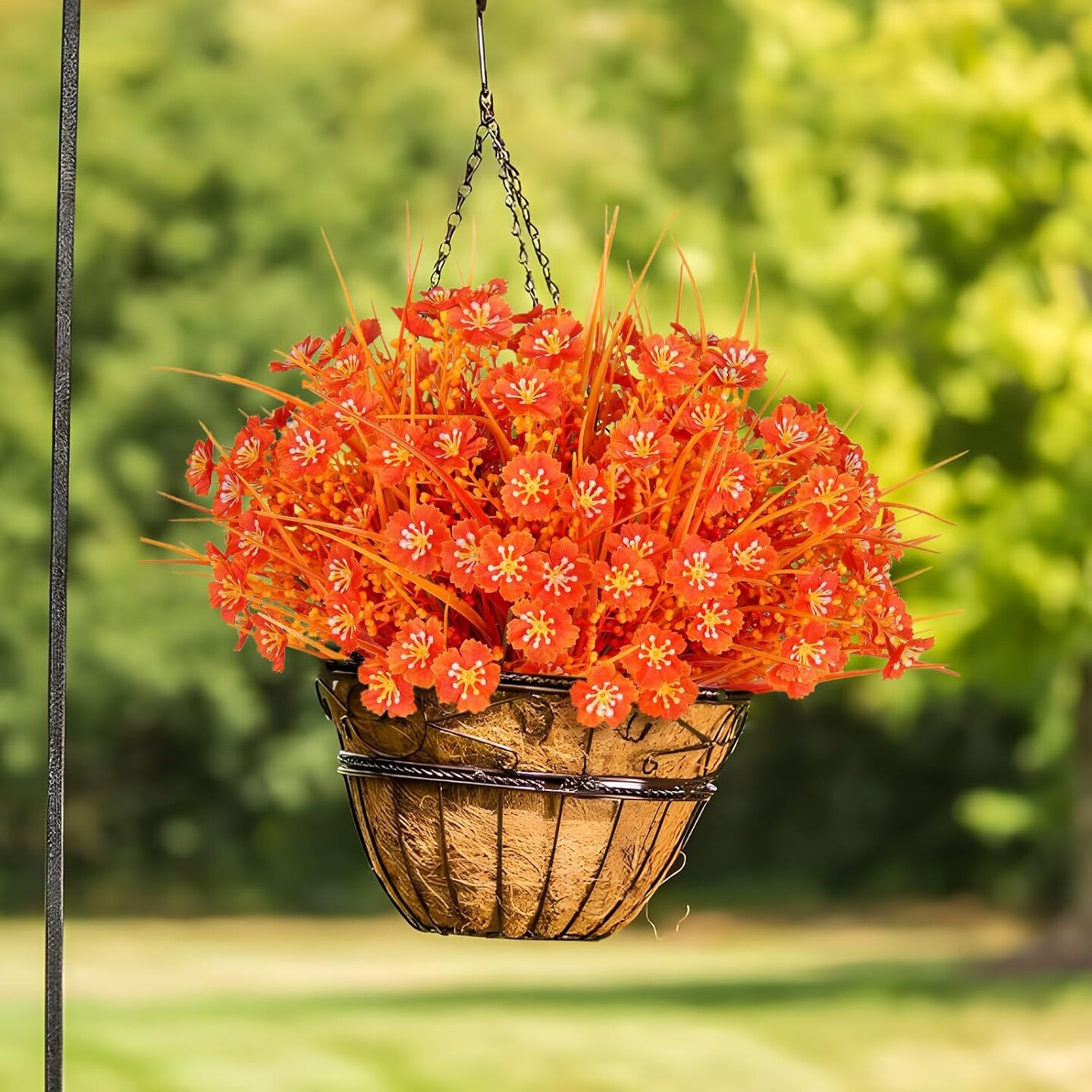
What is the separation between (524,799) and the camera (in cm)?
175

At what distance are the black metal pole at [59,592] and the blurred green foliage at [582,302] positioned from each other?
238 inches

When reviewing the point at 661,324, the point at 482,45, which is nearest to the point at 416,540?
the point at 482,45

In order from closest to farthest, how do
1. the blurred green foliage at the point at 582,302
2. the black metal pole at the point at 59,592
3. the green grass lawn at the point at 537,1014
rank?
the black metal pole at the point at 59,592
the blurred green foliage at the point at 582,302
the green grass lawn at the point at 537,1014

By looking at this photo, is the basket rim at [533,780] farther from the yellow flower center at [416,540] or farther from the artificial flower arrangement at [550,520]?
the yellow flower center at [416,540]

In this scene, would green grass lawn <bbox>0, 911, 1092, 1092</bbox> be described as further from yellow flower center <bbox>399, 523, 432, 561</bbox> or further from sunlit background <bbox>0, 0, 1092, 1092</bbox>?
yellow flower center <bbox>399, 523, 432, 561</bbox>

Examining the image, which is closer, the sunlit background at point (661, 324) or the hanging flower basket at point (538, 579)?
the hanging flower basket at point (538, 579)

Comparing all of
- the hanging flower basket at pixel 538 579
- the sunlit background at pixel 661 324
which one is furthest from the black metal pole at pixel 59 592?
the sunlit background at pixel 661 324

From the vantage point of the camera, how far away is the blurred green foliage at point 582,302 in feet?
Result: 26.5

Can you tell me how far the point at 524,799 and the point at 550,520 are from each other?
308 millimetres

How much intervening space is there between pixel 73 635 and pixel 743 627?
37.7ft

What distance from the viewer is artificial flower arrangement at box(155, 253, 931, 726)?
66.3 inches

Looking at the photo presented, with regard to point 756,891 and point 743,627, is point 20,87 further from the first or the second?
point 743,627

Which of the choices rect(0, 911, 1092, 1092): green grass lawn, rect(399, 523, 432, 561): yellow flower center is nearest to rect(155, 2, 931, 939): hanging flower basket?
rect(399, 523, 432, 561): yellow flower center

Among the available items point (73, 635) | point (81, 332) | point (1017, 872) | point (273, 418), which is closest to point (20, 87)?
point (81, 332)
